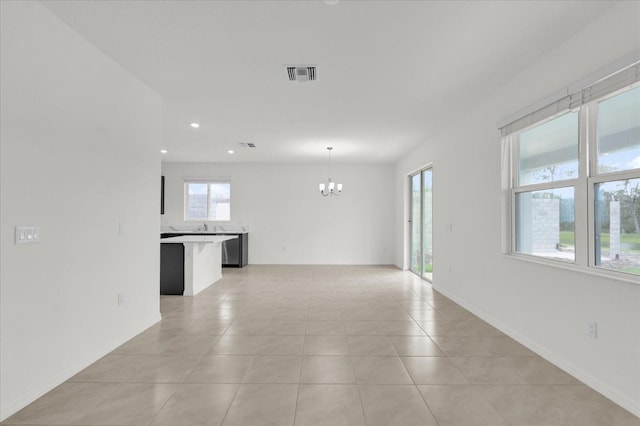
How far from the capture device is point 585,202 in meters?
2.63

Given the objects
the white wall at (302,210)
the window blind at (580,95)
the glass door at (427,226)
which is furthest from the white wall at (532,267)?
the white wall at (302,210)

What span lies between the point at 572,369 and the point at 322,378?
191 cm

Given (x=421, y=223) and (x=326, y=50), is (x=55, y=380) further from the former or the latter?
(x=421, y=223)

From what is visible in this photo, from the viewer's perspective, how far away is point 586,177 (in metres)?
2.61

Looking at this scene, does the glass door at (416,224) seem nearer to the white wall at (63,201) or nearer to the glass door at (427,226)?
the glass door at (427,226)

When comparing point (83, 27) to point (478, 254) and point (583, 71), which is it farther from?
point (478, 254)

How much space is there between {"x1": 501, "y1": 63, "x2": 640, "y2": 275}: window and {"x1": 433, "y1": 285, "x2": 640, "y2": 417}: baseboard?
78 cm

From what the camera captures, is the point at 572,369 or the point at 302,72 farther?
the point at 302,72

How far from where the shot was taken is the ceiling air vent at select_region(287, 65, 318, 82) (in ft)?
10.7

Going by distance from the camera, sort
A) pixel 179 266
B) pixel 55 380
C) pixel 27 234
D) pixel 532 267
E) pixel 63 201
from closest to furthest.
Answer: pixel 27 234 < pixel 55 380 < pixel 63 201 < pixel 532 267 < pixel 179 266

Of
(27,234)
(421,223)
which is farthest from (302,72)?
(421,223)

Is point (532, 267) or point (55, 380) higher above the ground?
point (532, 267)

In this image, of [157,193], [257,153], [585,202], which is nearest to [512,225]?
[585,202]

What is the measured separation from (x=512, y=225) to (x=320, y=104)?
8.54 feet
